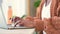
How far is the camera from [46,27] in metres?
0.55

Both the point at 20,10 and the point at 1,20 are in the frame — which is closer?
the point at 1,20

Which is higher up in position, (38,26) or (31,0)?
(31,0)

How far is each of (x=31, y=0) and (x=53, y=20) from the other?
87.5 inches

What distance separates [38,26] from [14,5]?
2.18 meters

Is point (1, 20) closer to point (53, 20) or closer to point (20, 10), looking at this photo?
point (53, 20)

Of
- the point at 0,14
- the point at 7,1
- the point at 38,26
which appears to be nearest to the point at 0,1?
the point at 0,14

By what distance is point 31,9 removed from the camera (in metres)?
2.77

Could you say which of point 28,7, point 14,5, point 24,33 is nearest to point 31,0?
point 28,7

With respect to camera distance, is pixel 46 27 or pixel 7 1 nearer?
pixel 46 27

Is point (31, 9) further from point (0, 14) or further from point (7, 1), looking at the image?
point (0, 14)

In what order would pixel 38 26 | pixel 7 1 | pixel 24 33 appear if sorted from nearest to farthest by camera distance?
pixel 24 33 < pixel 38 26 < pixel 7 1

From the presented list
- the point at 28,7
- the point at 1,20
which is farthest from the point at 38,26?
the point at 28,7

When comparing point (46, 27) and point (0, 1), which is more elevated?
point (0, 1)

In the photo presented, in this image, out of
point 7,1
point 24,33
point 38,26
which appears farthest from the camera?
point 7,1
